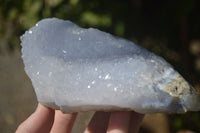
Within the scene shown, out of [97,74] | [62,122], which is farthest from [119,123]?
[62,122]

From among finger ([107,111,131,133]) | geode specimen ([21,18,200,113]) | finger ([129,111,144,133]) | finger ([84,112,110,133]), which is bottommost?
finger ([84,112,110,133])

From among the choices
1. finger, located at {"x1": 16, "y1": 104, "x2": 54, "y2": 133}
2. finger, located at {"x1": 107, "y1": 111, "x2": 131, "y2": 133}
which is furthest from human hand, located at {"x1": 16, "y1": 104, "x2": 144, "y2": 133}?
finger, located at {"x1": 107, "y1": 111, "x2": 131, "y2": 133}

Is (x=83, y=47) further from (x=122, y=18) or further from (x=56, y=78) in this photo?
(x=122, y=18)

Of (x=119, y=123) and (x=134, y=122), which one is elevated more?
(x=119, y=123)

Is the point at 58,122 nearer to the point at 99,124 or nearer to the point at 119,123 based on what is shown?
the point at 99,124

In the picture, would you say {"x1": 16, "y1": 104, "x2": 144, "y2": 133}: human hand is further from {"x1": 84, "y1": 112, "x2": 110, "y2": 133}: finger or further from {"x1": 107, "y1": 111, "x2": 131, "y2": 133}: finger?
{"x1": 107, "y1": 111, "x2": 131, "y2": 133}: finger

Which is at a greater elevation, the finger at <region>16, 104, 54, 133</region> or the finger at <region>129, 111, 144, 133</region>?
the finger at <region>129, 111, 144, 133</region>
